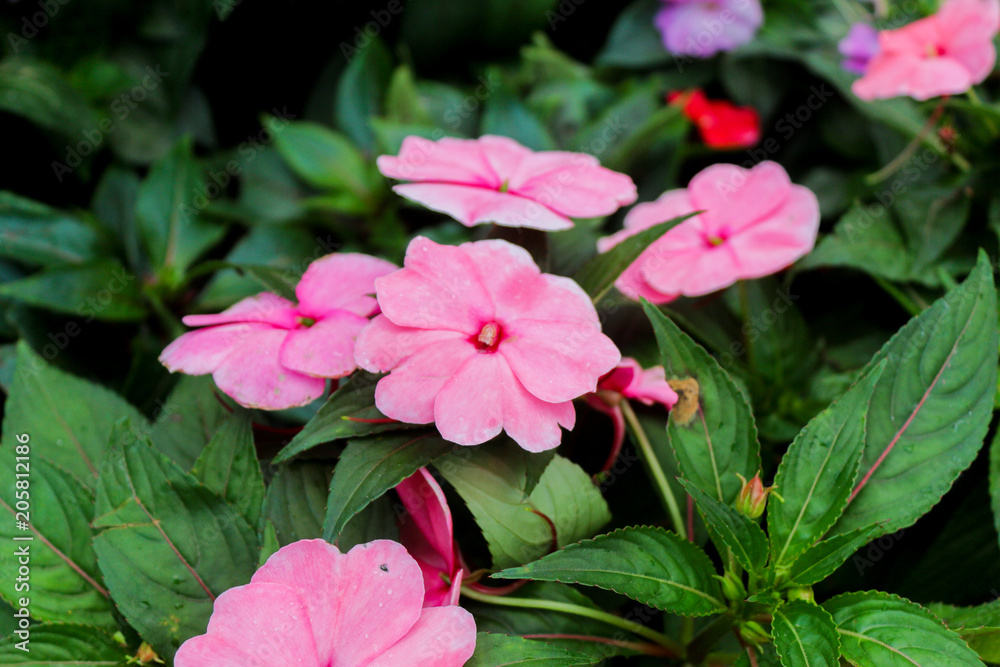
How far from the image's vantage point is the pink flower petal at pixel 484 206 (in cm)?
72

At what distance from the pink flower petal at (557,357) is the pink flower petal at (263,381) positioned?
190 mm

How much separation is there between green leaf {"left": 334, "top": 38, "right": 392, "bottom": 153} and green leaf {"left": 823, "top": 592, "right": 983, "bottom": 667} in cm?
116

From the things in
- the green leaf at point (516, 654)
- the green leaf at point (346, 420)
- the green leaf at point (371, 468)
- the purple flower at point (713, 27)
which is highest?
the purple flower at point (713, 27)

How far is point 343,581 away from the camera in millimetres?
598

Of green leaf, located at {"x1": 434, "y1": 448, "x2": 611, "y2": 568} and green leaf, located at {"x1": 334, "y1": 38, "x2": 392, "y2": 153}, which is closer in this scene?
green leaf, located at {"x1": 434, "y1": 448, "x2": 611, "y2": 568}

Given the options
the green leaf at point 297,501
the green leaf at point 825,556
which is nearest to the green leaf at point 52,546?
the green leaf at point 297,501

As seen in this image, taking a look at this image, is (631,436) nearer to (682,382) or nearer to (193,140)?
(682,382)

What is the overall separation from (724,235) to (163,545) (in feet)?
2.36

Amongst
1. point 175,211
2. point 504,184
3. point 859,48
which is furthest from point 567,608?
point 859,48

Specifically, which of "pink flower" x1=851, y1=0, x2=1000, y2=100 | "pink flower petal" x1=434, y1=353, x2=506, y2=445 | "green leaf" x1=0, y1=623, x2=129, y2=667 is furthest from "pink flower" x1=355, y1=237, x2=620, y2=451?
"pink flower" x1=851, y1=0, x2=1000, y2=100

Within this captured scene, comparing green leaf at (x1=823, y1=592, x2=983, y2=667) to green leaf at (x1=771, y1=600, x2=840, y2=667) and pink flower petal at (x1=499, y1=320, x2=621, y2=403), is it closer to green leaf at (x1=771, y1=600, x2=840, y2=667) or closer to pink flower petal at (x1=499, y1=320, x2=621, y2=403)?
green leaf at (x1=771, y1=600, x2=840, y2=667)

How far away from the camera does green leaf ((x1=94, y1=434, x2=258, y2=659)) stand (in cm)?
67

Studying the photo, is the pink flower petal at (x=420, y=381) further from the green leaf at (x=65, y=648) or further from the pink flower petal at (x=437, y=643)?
the green leaf at (x=65, y=648)

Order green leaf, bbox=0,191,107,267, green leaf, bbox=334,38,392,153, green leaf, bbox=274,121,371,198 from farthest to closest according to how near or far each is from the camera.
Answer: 1. green leaf, bbox=334,38,392,153
2. green leaf, bbox=274,121,371,198
3. green leaf, bbox=0,191,107,267
